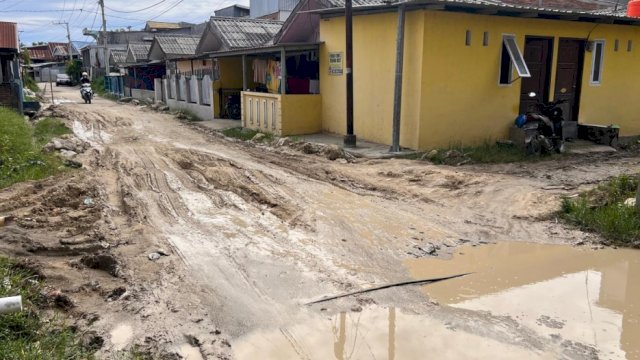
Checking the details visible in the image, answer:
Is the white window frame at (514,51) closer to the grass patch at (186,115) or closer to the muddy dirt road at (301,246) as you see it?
the muddy dirt road at (301,246)

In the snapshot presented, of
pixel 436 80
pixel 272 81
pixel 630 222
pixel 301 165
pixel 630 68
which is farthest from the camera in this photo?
pixel 272 81

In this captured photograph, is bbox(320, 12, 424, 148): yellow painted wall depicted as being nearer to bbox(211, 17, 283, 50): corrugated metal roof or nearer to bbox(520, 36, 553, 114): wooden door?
bbox(520, 36, 553, 114): wooden door

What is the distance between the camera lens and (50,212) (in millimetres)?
6758

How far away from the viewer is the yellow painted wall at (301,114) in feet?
46.6

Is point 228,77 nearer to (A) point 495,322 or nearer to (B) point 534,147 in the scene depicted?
(B) point 534,147

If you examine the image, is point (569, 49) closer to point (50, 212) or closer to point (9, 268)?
point (50, 212)

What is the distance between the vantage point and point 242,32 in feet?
70.9

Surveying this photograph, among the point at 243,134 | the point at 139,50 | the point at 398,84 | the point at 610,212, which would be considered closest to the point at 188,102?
the point at 243,134

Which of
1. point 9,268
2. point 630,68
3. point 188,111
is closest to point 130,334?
point 9,268

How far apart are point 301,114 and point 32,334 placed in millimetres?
11315

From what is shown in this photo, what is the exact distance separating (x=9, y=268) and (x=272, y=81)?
1310 centimetres

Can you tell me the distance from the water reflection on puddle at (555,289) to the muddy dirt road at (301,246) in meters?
0.04

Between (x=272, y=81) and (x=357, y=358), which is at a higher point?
(x=272, y=81)

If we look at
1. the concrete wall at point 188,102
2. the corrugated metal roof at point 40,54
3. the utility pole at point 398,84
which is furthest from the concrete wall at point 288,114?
the corrugated metal roof at point 40,54
